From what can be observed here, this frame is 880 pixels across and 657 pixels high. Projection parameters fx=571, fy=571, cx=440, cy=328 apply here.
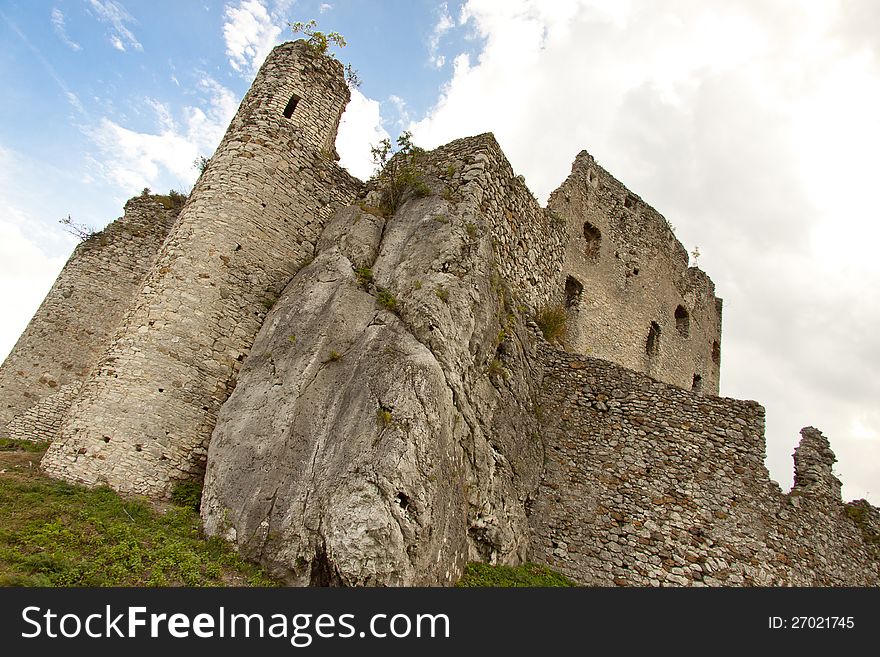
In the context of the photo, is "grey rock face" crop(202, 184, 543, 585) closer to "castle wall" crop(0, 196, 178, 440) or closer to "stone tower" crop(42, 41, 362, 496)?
"stone tower" crop(42, 41, 362, 496)

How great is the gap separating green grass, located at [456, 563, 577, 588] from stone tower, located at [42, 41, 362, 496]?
455cm

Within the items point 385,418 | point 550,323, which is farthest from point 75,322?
point 550,323

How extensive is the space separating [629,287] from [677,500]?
34.1ft

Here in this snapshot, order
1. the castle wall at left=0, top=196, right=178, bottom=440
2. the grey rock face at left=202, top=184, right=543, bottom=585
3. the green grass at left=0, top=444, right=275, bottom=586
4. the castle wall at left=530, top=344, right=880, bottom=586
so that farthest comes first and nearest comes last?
1. the castle wall at left=0, top=196, right=178, bottom=440
2. the castle wall at left=530, top=344, right=880, bottom=586
3. the grey rock face at left=202, top=184, right=543, bottom=585
4. the green grass at left=0, top=444, right=275, bottom=586

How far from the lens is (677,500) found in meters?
10.5

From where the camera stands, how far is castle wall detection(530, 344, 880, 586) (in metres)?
10.1

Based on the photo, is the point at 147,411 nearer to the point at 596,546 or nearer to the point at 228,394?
the point at 228,394

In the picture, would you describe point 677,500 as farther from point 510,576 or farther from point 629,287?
point 629,287

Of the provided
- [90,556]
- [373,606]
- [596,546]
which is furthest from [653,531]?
[90,556]

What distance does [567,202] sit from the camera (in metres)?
18.1

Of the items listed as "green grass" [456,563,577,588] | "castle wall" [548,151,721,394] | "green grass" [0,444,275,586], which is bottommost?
"green grass" [0,444,275,586]

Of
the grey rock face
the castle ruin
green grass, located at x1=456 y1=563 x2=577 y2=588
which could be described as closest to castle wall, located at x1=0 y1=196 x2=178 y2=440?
the castle ruin

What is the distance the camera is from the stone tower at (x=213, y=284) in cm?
874

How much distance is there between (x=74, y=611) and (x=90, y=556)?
4.44 ft
